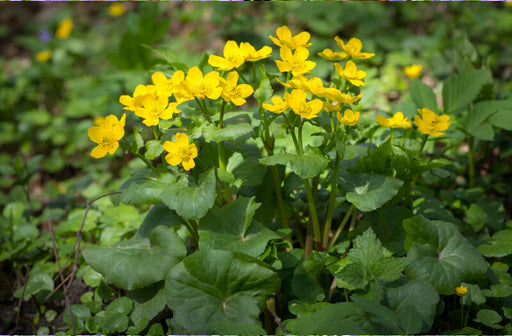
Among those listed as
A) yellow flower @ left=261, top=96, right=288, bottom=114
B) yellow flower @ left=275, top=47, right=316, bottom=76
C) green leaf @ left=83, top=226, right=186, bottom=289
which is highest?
yellow flower @ left=275, top=47, right=316, bottom=76

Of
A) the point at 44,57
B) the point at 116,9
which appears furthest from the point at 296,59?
the point at 116,9

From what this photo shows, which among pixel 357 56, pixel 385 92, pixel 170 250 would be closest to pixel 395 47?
pixel 385 92

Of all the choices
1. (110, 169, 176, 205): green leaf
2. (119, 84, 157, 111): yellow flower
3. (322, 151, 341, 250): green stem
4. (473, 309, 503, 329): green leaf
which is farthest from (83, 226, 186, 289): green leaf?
(473, 309, 503, 329): green leaf

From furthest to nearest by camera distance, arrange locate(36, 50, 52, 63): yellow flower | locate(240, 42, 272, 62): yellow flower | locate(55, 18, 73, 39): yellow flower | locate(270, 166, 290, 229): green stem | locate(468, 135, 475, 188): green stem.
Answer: locate(55, 18, 73, 39): yellow flower, locate(36, 50, 52, 63): yellow flower, locate(468, 135, 475, 188): green stem, locate(270, 166, 290, 229): green stem, locate(240, 42, 272, 62): yellow flower

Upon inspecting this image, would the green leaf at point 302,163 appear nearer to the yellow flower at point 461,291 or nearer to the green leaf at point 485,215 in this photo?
the yellow flower at point 461,291

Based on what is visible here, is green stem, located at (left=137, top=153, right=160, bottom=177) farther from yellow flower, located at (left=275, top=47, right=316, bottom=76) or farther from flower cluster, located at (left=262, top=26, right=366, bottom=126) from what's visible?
yellow flower, located at (left=275, top=47, right=316, bottom=76)

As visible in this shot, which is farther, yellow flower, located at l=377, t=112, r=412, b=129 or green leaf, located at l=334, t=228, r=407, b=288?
yellow flower, located at l=377, t=112, r=412, b=129

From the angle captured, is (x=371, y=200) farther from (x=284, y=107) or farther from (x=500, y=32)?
(x=500, y=32)
